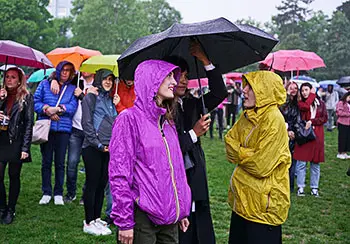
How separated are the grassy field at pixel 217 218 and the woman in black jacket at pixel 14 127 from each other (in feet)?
1.70

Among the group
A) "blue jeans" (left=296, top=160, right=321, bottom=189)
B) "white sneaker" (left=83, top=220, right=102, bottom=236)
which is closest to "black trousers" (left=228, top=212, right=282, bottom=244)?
"white sneaker" (left=83, top=220, right=102, bottom=236)

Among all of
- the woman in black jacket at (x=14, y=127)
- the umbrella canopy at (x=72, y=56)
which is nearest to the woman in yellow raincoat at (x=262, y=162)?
the woman in black jacket at (x=14, y=127)

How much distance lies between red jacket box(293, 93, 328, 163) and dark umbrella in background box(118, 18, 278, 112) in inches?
166

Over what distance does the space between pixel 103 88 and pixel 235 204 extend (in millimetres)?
2476

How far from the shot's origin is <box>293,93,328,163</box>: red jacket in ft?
25.8

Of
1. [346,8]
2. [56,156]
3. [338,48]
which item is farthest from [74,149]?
[346,8]

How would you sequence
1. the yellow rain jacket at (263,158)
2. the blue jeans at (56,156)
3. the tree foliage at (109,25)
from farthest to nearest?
the tree foliage at (109,25), the blue jeans at (56,156), the yellow rain jacket at (263,158)

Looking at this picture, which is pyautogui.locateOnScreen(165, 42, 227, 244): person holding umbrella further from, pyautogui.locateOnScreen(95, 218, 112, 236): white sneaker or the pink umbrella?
pyautogui.locateOnScreen(95, 218, 112, 236): white sneaker

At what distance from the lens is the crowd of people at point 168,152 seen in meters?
2.88

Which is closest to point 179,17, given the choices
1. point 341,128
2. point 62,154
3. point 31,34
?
point 31,34

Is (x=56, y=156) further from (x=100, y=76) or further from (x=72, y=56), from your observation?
(x=72, y=56)

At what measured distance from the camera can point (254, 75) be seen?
3822 millimetres

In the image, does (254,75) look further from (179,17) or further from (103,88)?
(179,17)

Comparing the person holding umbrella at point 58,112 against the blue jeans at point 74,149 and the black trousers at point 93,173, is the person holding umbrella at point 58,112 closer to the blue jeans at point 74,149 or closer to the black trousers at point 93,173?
the blue jeans at point 74,149
